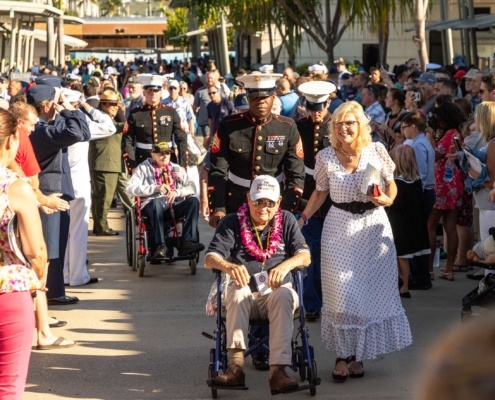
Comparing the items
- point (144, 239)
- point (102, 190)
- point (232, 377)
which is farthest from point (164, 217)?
point (232, 377)

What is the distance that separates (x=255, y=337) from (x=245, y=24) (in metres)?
27.8

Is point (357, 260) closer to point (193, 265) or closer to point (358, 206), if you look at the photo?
point (358, 206)

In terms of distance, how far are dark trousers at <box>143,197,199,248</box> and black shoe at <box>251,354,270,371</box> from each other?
381 cm

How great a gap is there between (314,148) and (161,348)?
2053 millimetres

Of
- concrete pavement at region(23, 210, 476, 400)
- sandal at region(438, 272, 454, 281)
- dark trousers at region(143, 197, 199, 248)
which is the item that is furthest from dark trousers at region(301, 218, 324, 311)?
dark trousers at region(143, 197, 199, 248)

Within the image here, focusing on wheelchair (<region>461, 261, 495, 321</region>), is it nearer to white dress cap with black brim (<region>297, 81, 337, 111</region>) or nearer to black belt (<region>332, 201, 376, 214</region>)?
black belt (<region>332, 201, 376, 214</region>)

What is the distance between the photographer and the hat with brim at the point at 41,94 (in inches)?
350

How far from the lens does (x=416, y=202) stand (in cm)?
994

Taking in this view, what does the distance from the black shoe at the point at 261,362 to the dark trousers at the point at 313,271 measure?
1357 millimetres

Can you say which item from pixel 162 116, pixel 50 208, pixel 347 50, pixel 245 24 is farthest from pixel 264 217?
pixel 347 50

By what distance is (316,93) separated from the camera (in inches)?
338

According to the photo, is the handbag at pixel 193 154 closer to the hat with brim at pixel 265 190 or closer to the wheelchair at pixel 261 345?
the hat with brim at pixel 265 190

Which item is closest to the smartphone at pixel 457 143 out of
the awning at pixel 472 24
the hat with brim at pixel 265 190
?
the hat with brim at pixel 265 190

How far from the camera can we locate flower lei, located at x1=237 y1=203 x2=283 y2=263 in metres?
6.88
